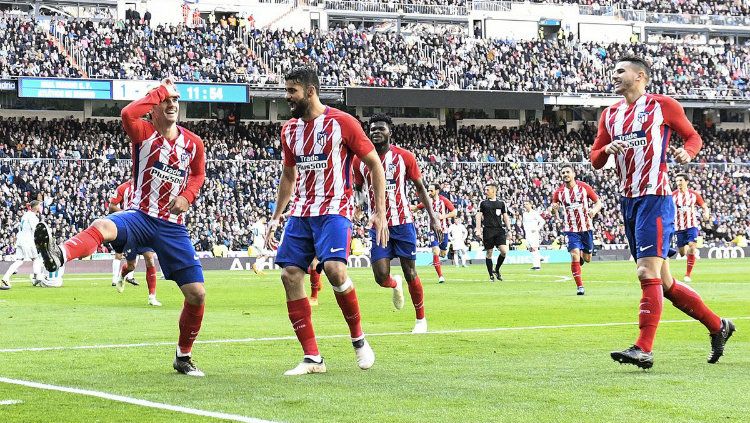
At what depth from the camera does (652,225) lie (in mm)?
10273

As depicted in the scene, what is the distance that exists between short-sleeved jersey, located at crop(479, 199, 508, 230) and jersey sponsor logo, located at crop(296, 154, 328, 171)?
2265 cm

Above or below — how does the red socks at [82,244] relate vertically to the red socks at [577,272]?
above

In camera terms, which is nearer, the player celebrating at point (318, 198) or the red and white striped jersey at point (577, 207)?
the player celebrating at point (318, 198)

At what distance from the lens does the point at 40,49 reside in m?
52.8

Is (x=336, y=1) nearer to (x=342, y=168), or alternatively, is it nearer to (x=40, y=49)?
(x=40, y=49)

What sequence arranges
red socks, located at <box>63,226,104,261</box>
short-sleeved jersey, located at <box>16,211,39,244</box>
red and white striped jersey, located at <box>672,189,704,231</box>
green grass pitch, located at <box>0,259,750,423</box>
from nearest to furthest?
green grass pitch, located at <box>0,259,750,423</box> < red socks, located at <box>63,226,104,261</box> < red and white striped jersey, located at <box>672,189,704,231</box> < short-sleeved jersey, located at <box>16,211,39,244</box>

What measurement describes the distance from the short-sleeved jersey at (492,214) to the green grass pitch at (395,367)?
11.9 meters

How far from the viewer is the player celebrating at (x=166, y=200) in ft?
32.0

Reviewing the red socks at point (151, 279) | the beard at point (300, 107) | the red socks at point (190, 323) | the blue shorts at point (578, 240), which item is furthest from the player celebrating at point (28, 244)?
the beard at point (300, 107)

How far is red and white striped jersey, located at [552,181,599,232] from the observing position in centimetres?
2477

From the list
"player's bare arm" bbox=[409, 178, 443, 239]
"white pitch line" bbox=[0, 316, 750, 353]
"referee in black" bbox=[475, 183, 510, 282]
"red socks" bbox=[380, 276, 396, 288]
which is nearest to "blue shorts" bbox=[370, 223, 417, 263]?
"red socks" bbox=[380, 276, 396, 288]

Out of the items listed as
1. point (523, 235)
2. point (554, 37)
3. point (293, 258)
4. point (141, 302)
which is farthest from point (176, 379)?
point (554, 37)

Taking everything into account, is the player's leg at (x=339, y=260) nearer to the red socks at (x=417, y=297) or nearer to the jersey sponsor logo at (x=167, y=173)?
the jersey sponsor logo at (x=167, y=173)

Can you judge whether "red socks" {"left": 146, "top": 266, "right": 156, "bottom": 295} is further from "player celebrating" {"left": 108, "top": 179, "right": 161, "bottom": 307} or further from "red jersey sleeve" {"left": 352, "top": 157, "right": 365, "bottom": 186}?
"red jersey sleeve" {"left": 352, "top": 157, "right": 365, "bottom": 186}
